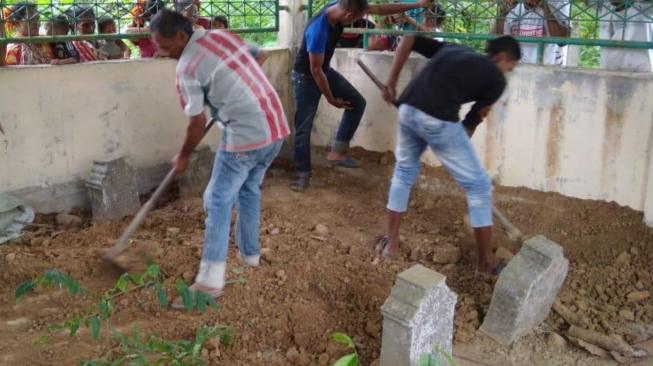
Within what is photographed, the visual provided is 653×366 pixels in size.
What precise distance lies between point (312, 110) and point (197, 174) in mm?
1047

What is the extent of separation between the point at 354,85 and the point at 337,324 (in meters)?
2.71

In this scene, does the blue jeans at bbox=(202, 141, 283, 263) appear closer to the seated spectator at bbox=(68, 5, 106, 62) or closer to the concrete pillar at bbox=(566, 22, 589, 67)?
the seated spectator at bbox=(68, 5, 106, 62)

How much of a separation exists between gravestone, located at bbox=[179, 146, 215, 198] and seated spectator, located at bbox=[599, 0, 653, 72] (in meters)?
3.02

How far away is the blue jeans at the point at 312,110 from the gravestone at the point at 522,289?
2388 millimetres

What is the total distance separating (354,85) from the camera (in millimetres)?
5902

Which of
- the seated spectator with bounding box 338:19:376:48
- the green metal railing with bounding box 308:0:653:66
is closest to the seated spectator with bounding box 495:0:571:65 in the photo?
the green metal railing with bounding box 308:0:653:66

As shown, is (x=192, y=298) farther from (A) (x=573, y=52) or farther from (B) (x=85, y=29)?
(A) (x=573, y=52)

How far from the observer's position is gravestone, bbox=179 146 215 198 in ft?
17.9

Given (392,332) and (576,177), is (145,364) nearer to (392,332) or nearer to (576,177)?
(392,332)

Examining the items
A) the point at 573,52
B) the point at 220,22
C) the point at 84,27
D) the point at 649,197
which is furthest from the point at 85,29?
the point at 573,52

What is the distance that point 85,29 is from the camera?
521 centimetres

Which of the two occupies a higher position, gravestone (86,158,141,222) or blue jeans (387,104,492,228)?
blue jeans (387,104,492,228)

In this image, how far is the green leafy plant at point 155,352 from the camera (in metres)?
2.96

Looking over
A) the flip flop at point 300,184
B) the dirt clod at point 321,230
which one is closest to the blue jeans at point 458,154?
the dirt clod at point 321,230
